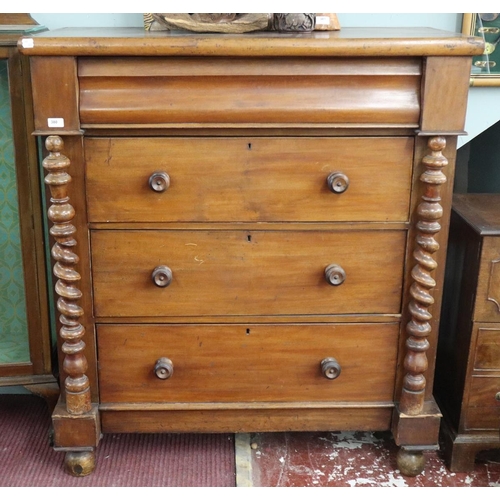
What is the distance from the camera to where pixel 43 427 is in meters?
2.23

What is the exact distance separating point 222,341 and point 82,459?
552 millimetres

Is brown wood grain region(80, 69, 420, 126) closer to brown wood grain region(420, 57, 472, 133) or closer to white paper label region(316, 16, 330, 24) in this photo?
brown wood grain region(420, 57, 472, 133)

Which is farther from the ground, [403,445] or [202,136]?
[202,136]

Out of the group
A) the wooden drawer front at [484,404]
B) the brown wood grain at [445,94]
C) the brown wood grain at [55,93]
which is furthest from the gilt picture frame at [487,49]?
the brown wood grain at [55,93]

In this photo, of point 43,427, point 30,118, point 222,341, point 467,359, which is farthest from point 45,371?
point 467,359

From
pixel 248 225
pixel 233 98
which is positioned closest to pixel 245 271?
pixel 248 225

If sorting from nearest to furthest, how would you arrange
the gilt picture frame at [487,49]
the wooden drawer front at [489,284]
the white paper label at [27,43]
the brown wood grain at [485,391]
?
the white paper label at [27,43] < the wooden drawer front at [489,284] < the brown wood grain at [485,391] < the gilt picture frame at [487,49]

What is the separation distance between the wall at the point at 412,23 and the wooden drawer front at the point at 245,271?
0.65m

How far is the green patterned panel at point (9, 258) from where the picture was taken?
1979mm

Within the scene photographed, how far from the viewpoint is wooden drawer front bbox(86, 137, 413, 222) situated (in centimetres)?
170

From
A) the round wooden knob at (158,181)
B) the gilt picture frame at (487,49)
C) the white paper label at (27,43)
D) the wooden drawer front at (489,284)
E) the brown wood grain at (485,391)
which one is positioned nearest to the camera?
the white paper label at (27,43)

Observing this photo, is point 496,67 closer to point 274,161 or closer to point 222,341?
point 274,161

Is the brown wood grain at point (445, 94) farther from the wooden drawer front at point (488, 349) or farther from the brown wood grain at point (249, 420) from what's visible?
the brown wood grain at point (249, 420)

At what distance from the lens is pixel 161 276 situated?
1.78 m
